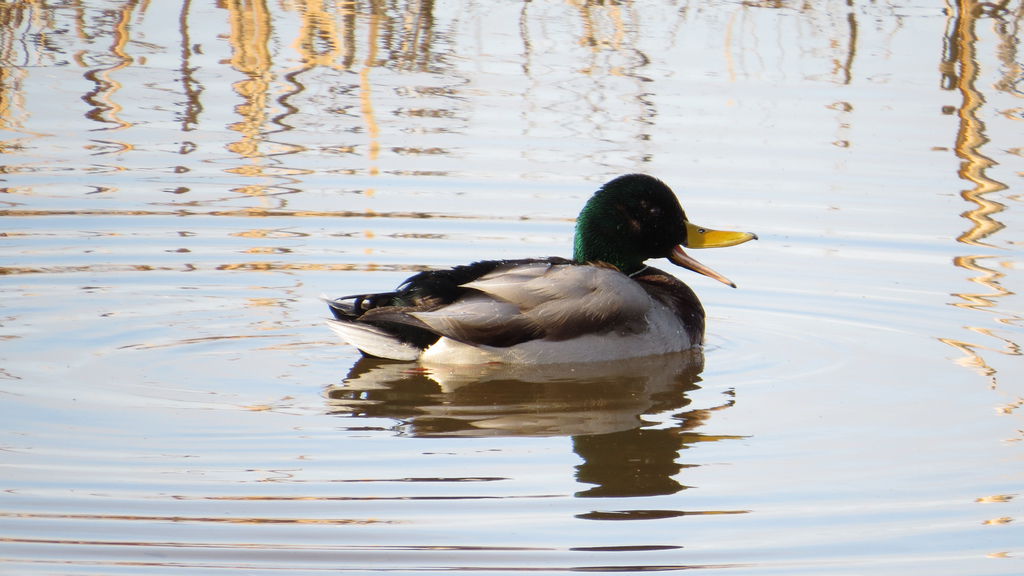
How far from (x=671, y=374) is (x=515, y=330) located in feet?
2.58

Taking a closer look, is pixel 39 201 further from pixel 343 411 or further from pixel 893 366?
pixel 893 366

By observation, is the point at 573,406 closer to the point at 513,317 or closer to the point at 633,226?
the point at 513,317

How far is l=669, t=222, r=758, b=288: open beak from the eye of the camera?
8.60 metres

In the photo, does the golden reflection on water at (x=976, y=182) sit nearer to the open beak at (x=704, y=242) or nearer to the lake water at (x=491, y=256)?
the lake water at (x=491, y=256)

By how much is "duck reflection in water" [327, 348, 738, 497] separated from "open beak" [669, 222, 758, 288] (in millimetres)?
598

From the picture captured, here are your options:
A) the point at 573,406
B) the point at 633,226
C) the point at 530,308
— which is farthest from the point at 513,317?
the point at 633,226

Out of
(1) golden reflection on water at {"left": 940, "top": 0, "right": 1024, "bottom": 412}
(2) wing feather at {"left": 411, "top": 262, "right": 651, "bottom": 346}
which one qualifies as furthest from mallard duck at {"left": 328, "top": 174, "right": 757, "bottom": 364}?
(1) golden reflection on water at {"left": 940, "top": 0, "right": 1024, "bottom": 412}

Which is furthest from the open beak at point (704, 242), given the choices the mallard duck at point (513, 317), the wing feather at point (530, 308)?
the wing feather at point (530, 308)

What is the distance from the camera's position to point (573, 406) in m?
7.21

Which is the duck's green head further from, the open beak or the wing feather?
the wing feather

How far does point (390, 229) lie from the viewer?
9945mm

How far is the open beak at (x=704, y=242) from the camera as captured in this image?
→ 8.60 m

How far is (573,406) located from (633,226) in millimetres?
1665

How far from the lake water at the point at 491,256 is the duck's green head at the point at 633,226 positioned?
19.2 inches
